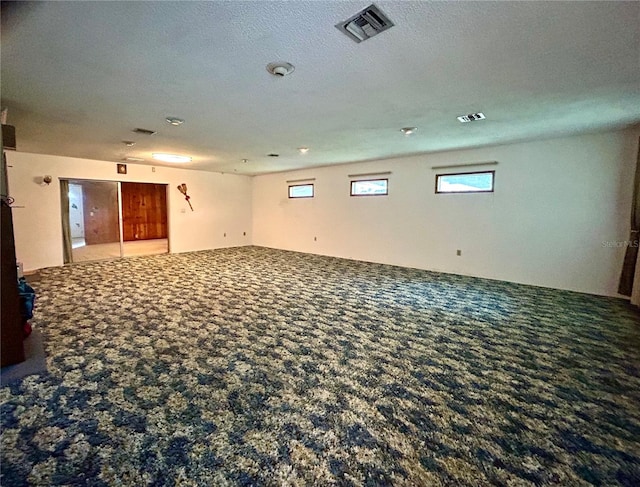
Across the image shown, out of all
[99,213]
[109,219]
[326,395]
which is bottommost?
[326,395]

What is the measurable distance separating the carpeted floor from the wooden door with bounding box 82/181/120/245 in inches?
224

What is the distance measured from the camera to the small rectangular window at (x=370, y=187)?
685 centimetres

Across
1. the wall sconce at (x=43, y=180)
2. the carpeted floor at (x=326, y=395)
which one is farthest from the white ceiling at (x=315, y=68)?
the carpeted floor at (x=326, y=395)

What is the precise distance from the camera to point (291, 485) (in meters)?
1.36

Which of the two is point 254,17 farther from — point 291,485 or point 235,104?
point 291,485

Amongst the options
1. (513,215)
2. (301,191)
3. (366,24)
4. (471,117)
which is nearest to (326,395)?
(366,24)

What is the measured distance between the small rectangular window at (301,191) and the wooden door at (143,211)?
182 inches

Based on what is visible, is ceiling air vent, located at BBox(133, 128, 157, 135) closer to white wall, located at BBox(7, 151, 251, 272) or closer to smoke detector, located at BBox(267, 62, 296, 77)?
smoke detector, located at BBox(267, 62, 296, 77)

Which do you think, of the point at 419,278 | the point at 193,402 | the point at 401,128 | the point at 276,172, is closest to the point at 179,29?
the point at 193,402

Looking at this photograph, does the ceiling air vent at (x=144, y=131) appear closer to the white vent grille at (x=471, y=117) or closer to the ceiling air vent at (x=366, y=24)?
the ceiling air vent at (x=366, y=24)

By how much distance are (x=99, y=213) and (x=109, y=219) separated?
0.33 meters

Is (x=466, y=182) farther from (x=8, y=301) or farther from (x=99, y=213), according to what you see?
(x=99, y=213)

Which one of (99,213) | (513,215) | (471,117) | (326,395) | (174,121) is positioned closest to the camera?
(326,395)

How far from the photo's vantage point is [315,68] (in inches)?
92.2
